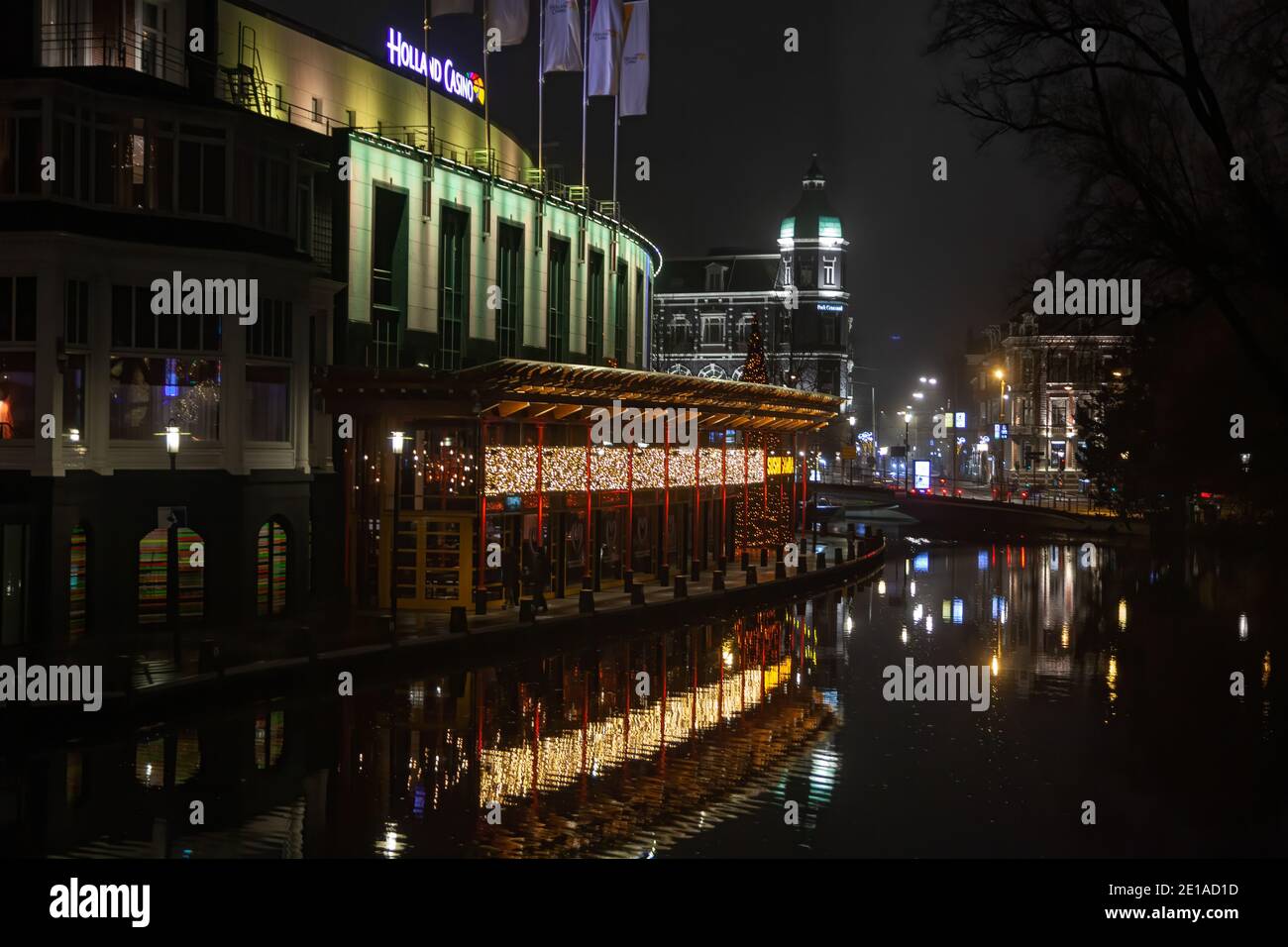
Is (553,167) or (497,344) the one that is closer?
(497,344)

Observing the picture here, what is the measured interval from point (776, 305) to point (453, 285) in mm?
108803

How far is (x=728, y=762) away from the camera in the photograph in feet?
67.9

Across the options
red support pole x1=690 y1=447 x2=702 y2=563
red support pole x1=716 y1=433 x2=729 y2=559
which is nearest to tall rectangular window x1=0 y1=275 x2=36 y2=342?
red support pole x1=690 y1=447 x2=702 y2=563

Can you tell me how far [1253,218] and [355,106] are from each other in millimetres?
31527

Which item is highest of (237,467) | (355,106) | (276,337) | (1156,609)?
(355,106)

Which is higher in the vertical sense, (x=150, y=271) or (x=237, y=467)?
(x=150, y=271)

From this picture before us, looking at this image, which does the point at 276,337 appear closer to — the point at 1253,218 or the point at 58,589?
the point at 58,589

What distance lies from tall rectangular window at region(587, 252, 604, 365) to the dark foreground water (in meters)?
26.9

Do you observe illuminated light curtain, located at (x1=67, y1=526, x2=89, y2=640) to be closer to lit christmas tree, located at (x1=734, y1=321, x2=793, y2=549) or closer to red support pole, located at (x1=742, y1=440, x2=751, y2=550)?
lit christmas tree, located at (x1=734, y1=321, x2=793, y2=549)

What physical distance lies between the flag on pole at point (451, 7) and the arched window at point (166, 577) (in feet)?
67.7

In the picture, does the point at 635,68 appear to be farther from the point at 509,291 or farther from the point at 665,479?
the point at 665,479

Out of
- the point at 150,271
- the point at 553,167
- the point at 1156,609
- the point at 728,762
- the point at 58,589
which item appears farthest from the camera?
the point at 553,167

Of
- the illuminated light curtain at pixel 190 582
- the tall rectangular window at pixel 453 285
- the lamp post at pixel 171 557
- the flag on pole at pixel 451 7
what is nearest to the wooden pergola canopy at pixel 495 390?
the lamp post at pixel 171 557
